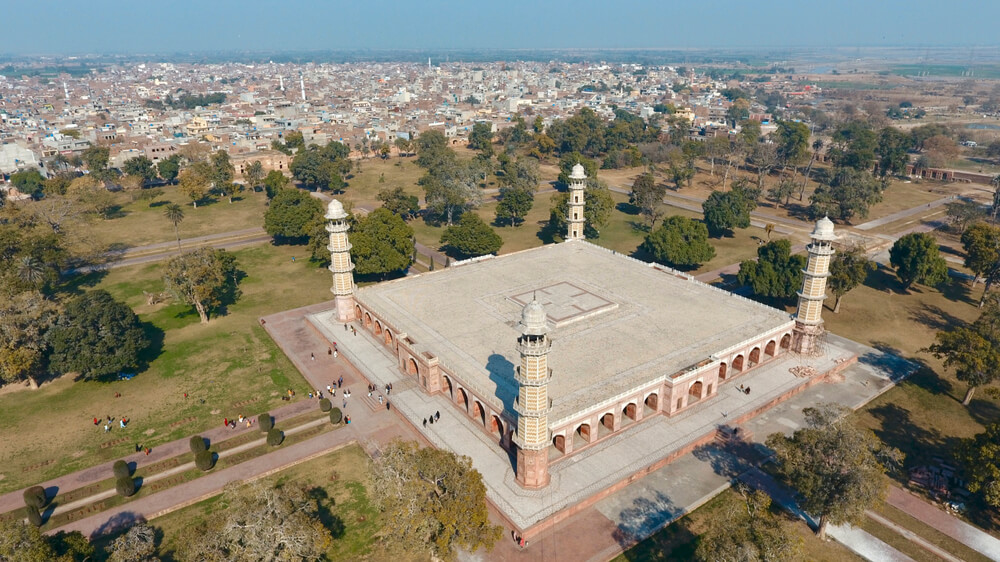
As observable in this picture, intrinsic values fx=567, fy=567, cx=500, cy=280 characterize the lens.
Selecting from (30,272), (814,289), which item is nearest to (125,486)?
(30,272)

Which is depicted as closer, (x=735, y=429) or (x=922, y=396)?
(x=735, y=429)

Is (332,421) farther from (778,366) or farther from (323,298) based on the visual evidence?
(778,366)

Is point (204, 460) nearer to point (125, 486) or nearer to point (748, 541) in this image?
point (125, 486)

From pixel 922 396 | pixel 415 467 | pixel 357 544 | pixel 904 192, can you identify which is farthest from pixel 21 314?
pixel 904 192

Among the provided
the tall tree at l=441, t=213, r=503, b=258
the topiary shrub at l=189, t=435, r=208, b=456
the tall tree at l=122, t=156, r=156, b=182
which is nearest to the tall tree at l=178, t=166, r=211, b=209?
the tall tree at l=122, t=156, r=156, b=182

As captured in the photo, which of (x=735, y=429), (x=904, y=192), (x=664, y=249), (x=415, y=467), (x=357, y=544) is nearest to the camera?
(x=415, y=467)

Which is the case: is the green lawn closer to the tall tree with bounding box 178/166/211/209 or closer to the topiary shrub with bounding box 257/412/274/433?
the tall tree with bounding box 178/166/211/209
